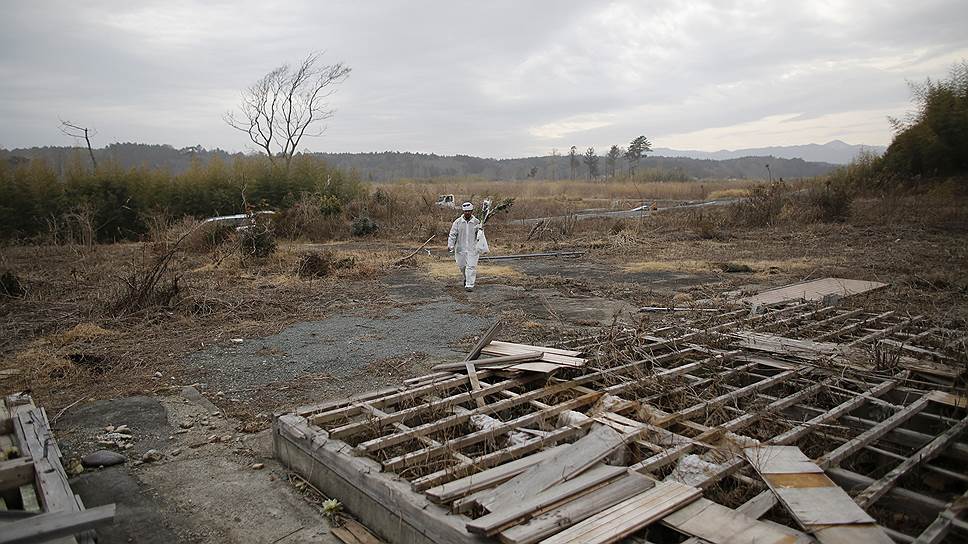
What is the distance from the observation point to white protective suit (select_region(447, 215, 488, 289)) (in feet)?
33.6

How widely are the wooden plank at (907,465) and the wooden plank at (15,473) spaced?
427 centimetres

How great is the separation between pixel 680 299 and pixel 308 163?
19.0 m

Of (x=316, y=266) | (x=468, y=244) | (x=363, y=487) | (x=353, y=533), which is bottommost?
(x=353, y=533)

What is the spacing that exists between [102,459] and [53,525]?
187cm

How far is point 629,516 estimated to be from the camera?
102 inches

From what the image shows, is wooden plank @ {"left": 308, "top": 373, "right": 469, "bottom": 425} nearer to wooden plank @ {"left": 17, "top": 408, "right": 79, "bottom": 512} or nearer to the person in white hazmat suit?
wooden plank @ {"left": 17, "top": 408, "right": 79, "bottom": 512}

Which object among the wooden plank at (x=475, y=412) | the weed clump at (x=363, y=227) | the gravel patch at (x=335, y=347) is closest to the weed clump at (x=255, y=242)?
the gravel patch at (x=335, y=347)

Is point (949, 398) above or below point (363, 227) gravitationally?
below

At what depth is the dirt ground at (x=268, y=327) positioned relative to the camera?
373 centimetres

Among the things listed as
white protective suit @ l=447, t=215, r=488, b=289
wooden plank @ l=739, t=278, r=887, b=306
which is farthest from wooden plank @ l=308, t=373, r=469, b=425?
white protective suit @ l=447, t=215, r=488, b=289

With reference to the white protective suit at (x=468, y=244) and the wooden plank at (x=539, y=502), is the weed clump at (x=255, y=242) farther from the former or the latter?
the wooden plank at (x=539, y=502)

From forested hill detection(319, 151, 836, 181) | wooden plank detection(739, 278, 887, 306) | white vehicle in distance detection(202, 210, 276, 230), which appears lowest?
wooden plank detection(739, 278, 887, 306)

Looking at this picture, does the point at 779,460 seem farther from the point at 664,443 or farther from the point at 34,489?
the point at 34,489

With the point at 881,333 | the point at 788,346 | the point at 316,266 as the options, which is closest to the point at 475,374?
the point at 788,346
